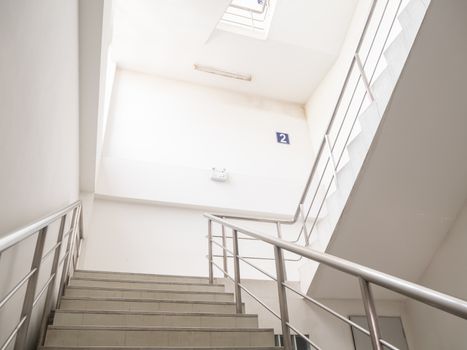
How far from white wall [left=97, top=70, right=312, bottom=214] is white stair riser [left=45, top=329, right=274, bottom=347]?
2788mm

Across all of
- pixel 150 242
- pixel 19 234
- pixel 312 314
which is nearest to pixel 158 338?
pixel 19 234

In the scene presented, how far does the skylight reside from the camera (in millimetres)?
5168

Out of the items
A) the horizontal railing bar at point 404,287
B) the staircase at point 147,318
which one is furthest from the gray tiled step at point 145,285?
the horizontal railing bar at point 404,287

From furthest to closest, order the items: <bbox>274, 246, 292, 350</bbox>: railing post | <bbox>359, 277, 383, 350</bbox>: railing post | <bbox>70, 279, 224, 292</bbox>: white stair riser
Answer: <bbox>70, 279, 224, 292</bbox>: white stair riser, <bbox>274, 246, 292, 350</bbox>: railing post, <bbox>359, 277, 383, 350</bbox>: railing post

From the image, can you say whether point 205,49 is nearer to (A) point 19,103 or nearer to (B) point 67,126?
(B) point 67,126

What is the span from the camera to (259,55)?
548 cm

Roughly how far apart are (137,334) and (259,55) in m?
4.63

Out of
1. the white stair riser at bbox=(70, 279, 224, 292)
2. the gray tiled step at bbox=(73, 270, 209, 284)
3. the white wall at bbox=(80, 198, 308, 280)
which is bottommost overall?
the white stair riser at bbox=(70, 279, 224, 292)

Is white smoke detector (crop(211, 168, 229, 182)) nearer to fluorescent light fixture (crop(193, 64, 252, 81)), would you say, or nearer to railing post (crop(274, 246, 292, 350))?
fluorescent light fixture (crop(193, 64, 252, 81))

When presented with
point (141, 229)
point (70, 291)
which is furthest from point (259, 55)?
point (70, 291)

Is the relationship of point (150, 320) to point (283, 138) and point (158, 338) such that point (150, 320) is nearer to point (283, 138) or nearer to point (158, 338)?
point (158, 338)

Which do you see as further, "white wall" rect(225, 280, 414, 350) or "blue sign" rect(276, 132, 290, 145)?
"blue sign" rect(276, 132, 290, 145)

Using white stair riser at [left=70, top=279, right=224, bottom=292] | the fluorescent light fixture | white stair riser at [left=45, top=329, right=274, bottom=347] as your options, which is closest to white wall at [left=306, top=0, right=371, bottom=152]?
the fluorescent light fixture

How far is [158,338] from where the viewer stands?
189 cm
